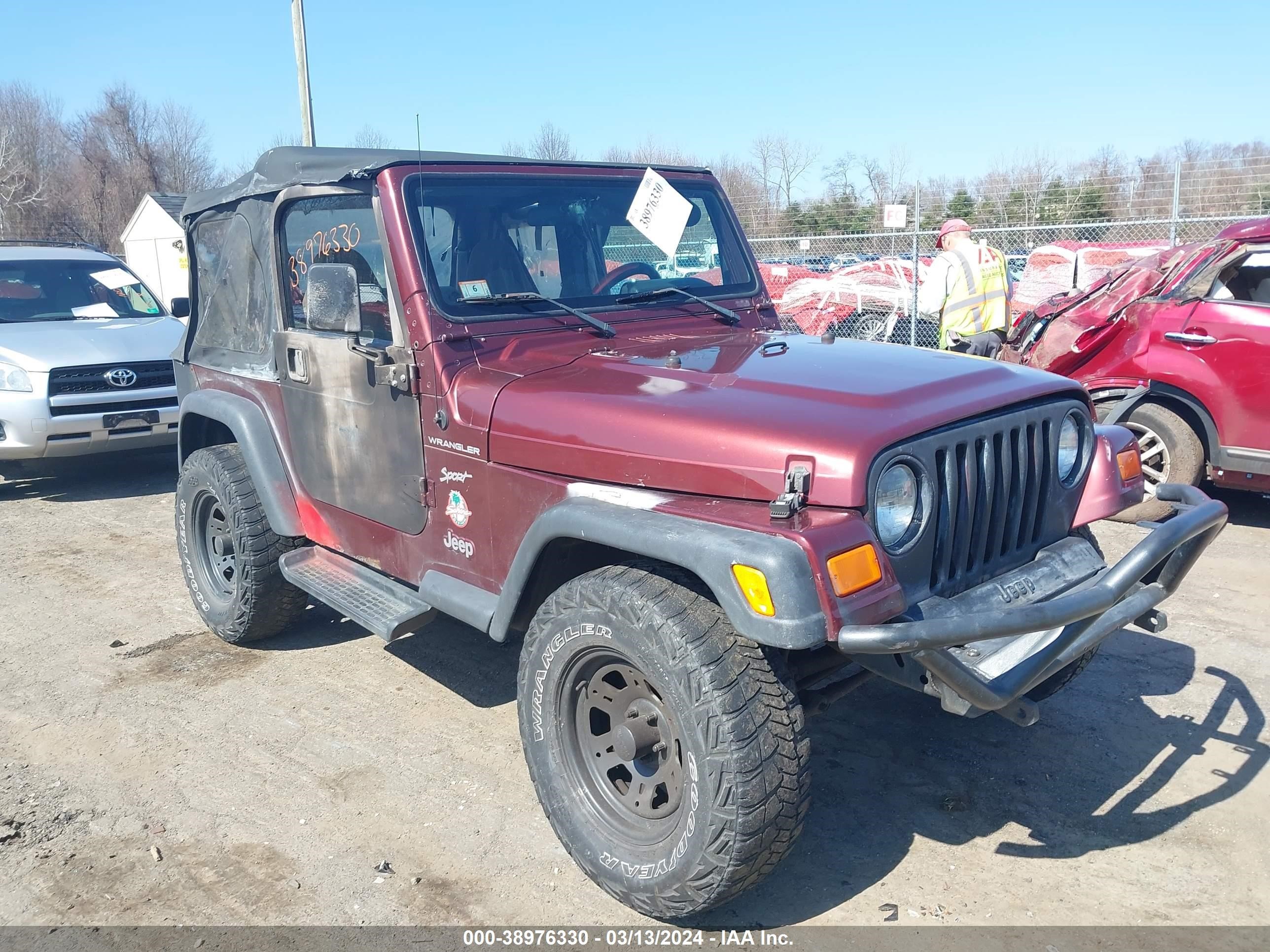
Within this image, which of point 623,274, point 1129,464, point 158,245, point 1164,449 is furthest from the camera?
point 158,245

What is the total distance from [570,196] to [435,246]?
26.2 inches

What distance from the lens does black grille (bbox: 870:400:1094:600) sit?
2617 mm

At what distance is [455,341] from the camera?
3.38 meters

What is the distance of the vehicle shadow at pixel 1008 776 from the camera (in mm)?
3012

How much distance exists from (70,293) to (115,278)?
454 mm

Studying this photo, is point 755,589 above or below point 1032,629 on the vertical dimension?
above

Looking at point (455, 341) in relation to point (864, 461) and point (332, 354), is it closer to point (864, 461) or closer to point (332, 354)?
point (332, 354)

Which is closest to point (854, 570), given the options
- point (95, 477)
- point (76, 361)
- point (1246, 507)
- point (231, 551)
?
point (231, 551)

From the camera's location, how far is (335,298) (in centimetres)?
351

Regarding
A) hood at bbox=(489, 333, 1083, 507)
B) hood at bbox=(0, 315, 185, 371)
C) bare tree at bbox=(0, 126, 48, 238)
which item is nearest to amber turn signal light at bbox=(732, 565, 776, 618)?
hood at bbox=(489, 333, 1083, 507)

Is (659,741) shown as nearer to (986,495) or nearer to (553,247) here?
(986,495)

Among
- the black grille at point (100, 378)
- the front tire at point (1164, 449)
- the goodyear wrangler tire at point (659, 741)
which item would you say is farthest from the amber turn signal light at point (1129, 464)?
the black grille at point (100, 378)

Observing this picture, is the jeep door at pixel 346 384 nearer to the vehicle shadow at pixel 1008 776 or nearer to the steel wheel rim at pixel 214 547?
the steel wheel rim at pixel 214 547

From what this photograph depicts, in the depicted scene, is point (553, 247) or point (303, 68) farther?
point (303, 68)
